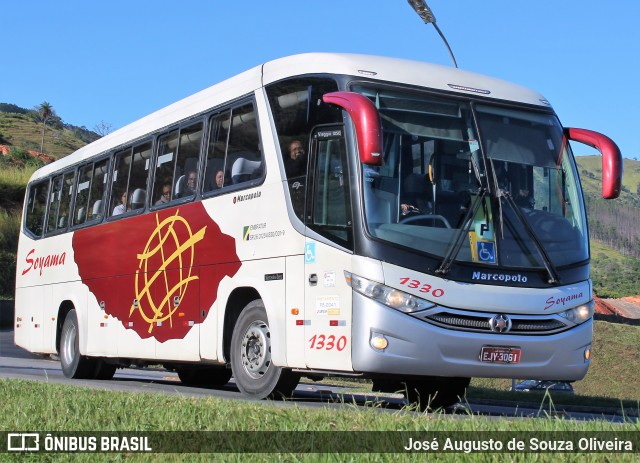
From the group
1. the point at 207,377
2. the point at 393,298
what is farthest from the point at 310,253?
the point at 207,377

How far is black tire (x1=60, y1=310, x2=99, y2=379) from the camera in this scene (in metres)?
17.8

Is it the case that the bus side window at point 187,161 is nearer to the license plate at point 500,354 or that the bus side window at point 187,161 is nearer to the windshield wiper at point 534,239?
the windshield wiper at point 534,239

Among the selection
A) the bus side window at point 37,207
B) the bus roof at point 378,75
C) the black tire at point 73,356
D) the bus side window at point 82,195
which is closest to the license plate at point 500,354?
the bus roof at point 378,75

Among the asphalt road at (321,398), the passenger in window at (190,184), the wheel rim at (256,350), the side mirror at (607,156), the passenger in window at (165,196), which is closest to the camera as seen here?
the asphalt road at (321,398)

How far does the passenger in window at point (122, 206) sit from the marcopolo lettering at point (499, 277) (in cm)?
741

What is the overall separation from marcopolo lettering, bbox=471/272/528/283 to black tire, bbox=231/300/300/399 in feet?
8.06

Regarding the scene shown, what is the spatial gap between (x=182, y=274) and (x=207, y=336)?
116 centimetres

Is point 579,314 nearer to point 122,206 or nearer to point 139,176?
point 139,176

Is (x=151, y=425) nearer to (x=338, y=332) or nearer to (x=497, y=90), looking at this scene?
(x=338, y=332)

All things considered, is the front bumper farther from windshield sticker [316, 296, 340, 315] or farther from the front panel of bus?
windshield sticker [316, 296, 340, 315]

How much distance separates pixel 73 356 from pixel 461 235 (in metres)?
9.73

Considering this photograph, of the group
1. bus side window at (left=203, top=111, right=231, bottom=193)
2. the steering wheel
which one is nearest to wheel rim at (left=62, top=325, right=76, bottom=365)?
bus side window at (left=203, top=111, right=231, bottom=193)

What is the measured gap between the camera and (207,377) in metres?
17.7

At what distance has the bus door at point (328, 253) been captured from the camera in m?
10.4
